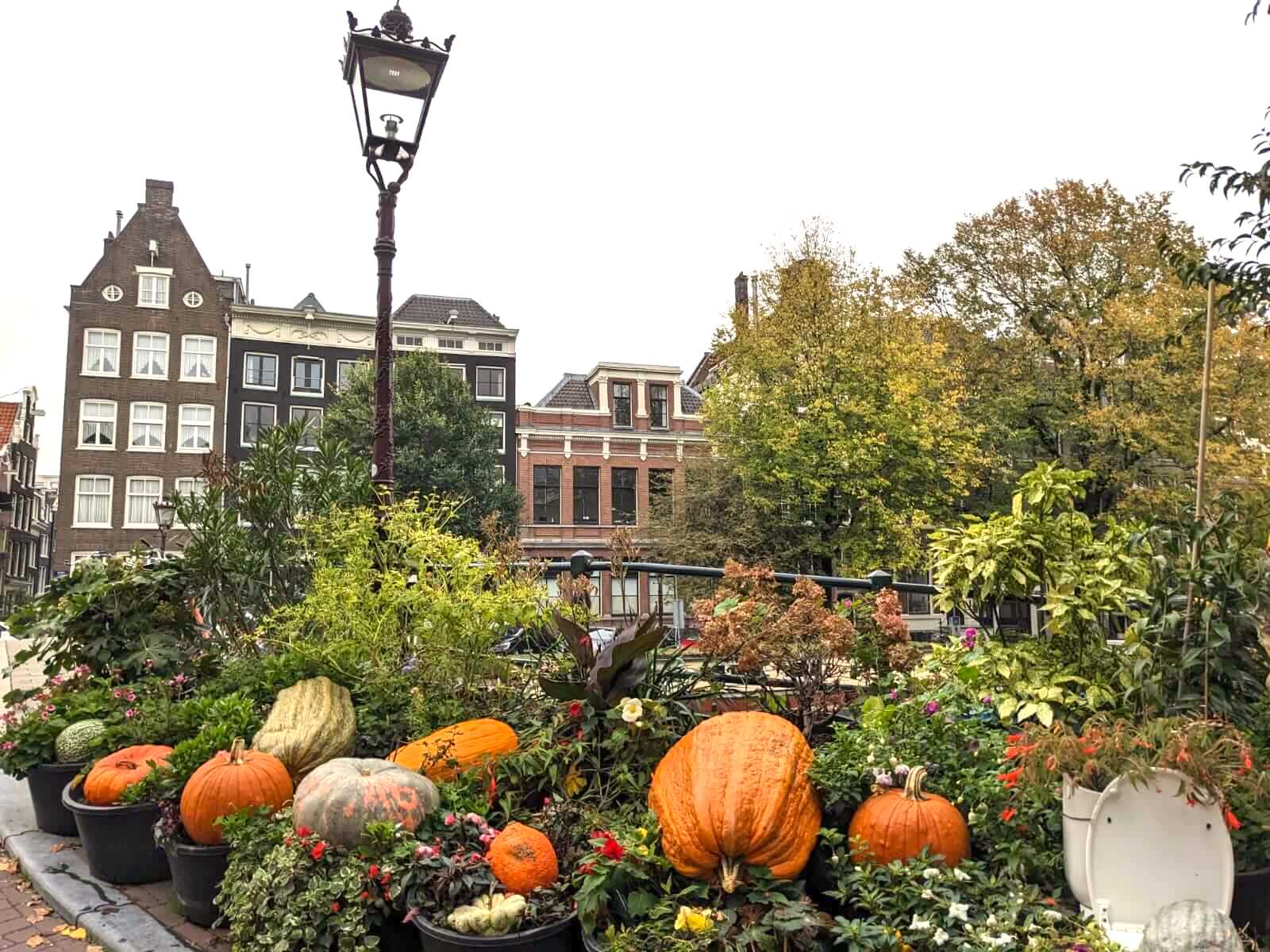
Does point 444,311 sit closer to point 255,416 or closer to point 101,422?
point 255,416

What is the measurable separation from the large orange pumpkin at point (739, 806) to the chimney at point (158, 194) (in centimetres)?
4001

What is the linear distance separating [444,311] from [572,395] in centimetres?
619

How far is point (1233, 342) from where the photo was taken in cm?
2050

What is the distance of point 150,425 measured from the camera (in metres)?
33.7

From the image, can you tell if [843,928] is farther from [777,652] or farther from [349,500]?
[349,500]

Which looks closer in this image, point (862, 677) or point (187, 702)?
point (862, 677)

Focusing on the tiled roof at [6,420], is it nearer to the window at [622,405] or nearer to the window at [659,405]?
the window at [622,405]

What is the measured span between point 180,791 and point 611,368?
32615 millimetres

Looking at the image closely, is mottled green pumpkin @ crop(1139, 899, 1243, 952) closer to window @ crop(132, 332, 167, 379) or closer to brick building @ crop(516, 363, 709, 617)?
brick building @ crop(516, 363, 709, 617)

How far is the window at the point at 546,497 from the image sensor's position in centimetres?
3484

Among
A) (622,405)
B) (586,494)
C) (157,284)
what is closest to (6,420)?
(157,284)

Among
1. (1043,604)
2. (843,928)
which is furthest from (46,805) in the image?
(1043,604)

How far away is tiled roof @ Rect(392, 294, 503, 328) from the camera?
35594mm

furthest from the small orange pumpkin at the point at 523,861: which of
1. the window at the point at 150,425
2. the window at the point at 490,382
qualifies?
the window at the point at 150,425
